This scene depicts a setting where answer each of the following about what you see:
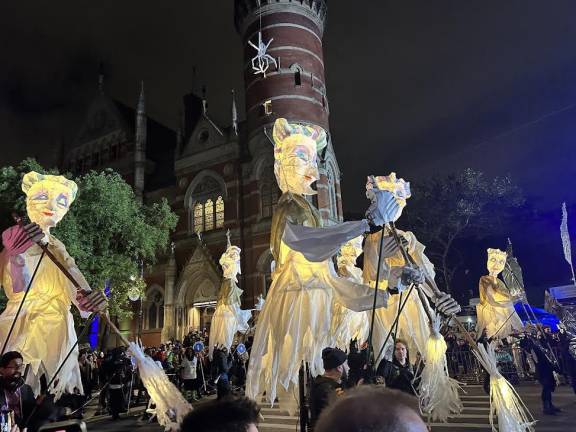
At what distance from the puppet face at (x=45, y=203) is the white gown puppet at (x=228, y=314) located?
8.21 m

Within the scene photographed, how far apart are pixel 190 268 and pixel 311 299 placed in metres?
23.2

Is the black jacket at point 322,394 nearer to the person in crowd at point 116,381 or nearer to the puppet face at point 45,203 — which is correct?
the puppet face at point 45,203

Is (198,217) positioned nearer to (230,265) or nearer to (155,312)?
(155,312)

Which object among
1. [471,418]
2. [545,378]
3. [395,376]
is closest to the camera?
[395,376]

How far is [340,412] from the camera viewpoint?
3.63 feet

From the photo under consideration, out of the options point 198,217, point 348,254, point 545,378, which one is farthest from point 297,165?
point 198,217

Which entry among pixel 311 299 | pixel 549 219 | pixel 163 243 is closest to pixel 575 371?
pixel 311 299

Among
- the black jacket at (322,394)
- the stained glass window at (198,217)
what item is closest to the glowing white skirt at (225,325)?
the black jacket at (322,394)

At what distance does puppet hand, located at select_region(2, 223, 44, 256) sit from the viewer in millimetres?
5512

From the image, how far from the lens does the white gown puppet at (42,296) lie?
578cm

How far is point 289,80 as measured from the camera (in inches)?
1037

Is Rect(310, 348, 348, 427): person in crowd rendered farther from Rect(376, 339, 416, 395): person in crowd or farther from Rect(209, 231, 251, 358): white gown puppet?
Rect(209, 231, 251, 358): white gown puppet

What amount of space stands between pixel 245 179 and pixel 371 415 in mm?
26412

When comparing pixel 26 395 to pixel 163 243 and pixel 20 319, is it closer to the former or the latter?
pixel 20 319
